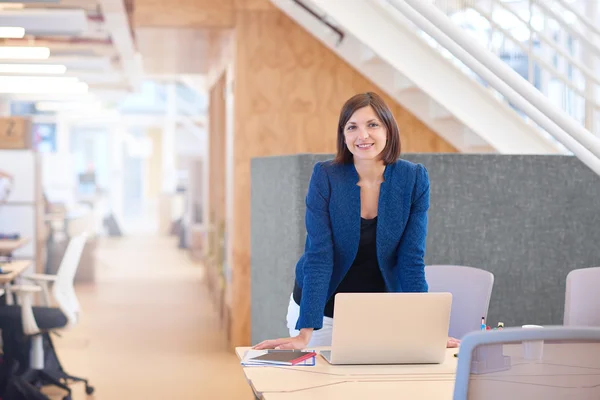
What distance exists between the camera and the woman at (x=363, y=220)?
291 centimetres

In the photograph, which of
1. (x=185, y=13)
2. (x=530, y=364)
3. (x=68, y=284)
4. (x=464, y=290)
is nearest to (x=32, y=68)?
(x=185, y=13)

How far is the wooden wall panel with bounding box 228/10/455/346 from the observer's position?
272 inches

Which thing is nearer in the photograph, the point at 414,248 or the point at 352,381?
the point at 352,381

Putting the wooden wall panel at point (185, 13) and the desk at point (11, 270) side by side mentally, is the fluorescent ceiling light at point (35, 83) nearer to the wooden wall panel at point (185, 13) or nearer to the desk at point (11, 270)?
the wooden wall panel at point (185, 13)

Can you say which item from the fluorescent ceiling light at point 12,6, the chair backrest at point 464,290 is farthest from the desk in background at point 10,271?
the chair backrest at point 464,290

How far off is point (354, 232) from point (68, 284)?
3.47m

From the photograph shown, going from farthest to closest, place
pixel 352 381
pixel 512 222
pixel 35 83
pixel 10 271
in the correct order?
pixel 35 83, pixel 10 271, pixel 512 222, pixel 352 381

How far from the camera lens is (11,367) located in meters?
5.41

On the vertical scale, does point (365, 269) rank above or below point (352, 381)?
above

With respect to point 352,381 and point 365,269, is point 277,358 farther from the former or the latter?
point 365,269

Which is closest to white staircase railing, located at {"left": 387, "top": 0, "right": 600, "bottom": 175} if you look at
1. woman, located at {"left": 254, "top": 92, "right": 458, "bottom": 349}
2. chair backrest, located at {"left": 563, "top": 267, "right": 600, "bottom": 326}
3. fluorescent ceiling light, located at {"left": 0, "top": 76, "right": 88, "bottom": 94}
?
chair backrest, located at {"left": 563, "top": 267, "right": 600, "bottom": 326}

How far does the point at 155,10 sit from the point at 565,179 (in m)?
3.76

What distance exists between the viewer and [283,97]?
275 inches

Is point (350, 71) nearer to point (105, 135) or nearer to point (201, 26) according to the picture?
point (201, 26)
